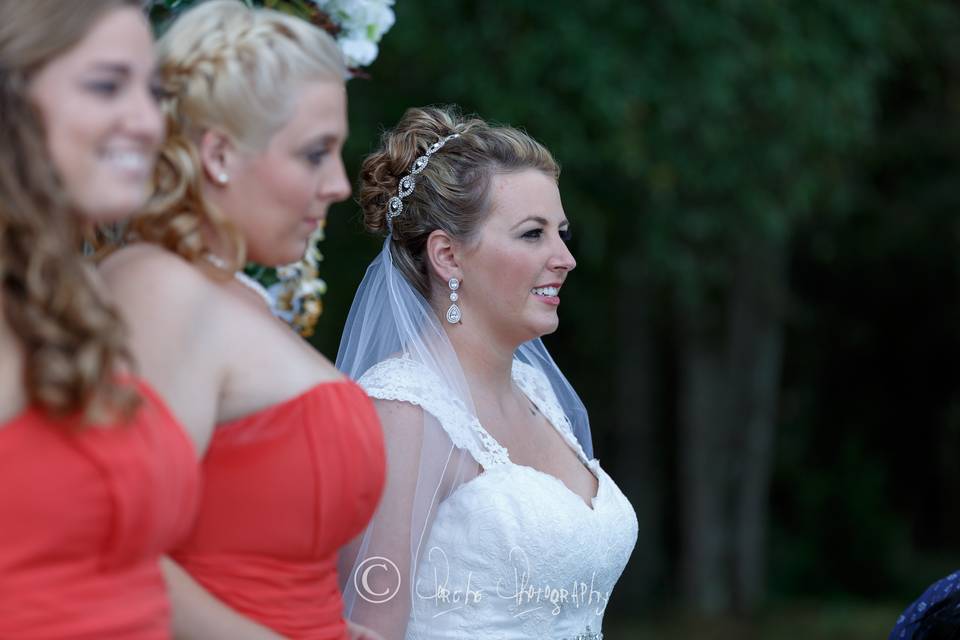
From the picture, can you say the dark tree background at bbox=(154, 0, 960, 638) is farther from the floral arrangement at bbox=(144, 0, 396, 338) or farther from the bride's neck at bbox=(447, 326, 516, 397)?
the floral arrangement at bbox=(144, 0, 396, 338)

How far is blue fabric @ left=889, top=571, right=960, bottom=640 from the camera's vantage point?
3068 millimetres

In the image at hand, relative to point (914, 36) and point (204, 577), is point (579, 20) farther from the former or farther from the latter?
point (204, 577)

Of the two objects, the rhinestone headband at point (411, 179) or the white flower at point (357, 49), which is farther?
the rhinestone headband at point (411, 179)

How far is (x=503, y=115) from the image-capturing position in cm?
669

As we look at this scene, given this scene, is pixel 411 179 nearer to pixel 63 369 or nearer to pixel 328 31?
pixel 328 31

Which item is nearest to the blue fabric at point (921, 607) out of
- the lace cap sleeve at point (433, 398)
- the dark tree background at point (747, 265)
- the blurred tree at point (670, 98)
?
the lace cap sleeve at point (433, 398)

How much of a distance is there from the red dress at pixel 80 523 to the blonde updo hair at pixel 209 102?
395 millimetres

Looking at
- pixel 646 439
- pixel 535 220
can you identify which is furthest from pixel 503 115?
pixel 646 439

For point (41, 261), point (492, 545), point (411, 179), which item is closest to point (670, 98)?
point (411, 179)

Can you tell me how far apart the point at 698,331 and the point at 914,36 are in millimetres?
3094

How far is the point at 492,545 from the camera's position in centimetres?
316

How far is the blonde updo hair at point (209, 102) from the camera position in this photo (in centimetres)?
217
